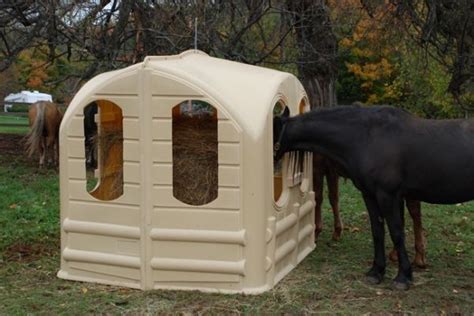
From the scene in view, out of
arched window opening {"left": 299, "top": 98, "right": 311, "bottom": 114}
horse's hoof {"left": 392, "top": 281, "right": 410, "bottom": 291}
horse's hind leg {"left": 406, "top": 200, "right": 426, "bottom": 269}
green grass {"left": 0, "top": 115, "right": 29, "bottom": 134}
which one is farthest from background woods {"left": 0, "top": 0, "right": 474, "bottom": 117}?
green grass {"left": 0, "top": 115, "right": 29, "bottom": 134}

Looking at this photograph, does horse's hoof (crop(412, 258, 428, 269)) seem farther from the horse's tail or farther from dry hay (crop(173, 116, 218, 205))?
the horse's tail

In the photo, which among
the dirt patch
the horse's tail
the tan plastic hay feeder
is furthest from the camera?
the horse's tail

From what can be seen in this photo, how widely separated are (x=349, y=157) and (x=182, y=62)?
1.63 meters

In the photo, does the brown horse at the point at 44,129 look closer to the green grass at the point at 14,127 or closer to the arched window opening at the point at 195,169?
the arched window opening at the point at 195,169

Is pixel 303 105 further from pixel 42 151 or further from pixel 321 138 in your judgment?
pixel 42 151

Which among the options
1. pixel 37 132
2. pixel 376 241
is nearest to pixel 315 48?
pixel 37 132

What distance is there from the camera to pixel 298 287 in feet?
18.3

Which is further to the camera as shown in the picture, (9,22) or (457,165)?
(9,22)

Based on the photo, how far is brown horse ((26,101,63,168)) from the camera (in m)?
12.7

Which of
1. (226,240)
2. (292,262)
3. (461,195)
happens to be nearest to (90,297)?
(226,240)

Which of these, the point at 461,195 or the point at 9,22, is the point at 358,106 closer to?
the point at 461,195

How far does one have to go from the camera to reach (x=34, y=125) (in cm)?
1280

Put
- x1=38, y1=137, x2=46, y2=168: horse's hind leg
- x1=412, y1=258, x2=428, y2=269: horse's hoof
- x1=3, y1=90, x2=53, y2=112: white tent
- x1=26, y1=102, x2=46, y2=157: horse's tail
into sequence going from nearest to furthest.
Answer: x1=412, y1=258, x2=428, y2=269: horse's hoof < x1=26, y1=102, x2=46, y2=157: horse's tail < x1=38, y1=137, x2=46, y2=168: horse's hind leg < x1=3, y1=90, x2=53, y2=112: white tent

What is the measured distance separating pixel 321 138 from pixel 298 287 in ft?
4.20
